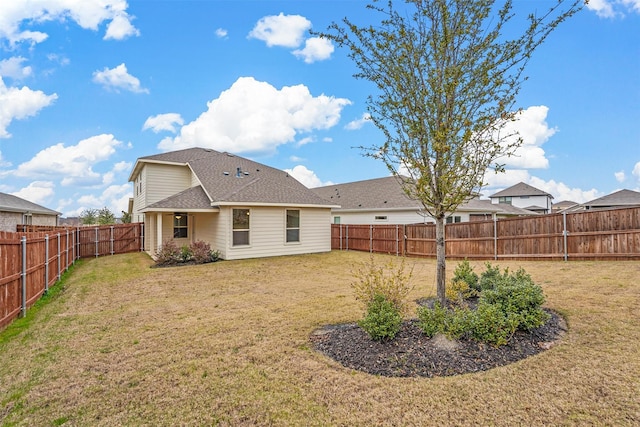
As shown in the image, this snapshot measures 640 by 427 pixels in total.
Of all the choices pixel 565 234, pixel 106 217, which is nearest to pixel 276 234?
pixel 565 234

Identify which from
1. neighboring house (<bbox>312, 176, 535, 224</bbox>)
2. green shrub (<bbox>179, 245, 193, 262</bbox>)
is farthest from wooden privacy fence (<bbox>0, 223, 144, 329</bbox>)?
neighboring house (<bbox>312, 176, 535, 224</bbox>)

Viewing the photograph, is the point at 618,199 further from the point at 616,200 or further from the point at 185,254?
the point at 185,254

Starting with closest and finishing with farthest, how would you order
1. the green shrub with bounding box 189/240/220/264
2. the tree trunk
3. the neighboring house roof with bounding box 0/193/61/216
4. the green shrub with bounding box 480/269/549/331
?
1. the green shrub with bounding box 480/269/549/331
2. the tree trunk
3. the green shrub with bounding box 189/240/220/264
4. the neighboring house roof with bounding box 0/193/61/216

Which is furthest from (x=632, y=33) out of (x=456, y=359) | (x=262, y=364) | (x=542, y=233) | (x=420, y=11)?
(x=262, y=364)

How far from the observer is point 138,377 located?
12.0 feet

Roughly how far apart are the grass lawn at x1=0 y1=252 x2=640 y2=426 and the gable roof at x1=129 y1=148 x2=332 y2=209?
22.8 feet

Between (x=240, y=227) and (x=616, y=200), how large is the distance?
3835 cm

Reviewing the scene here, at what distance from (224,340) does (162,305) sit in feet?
10.3

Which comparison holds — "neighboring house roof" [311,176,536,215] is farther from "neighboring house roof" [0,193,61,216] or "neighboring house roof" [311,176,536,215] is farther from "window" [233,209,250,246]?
"neighboring house roof" [0,193,61,216]

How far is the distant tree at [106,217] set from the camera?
3016 cm

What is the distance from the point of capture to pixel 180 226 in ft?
53.1

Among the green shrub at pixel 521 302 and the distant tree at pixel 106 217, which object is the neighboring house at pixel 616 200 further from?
the distant tree at pixel 106 217

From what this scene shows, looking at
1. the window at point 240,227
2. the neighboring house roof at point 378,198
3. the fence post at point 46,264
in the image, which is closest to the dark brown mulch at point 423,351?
the fence post at point 46,264

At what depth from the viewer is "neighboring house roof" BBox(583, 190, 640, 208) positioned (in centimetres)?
3051
